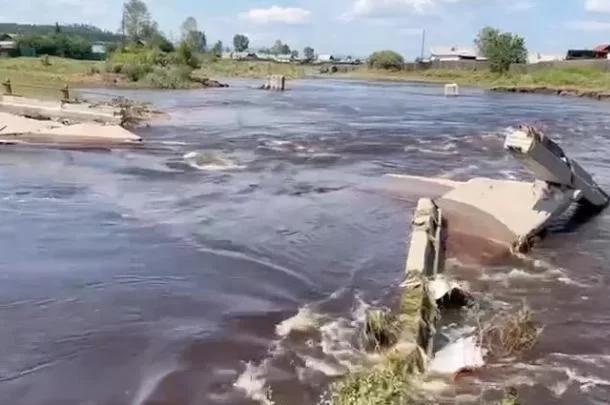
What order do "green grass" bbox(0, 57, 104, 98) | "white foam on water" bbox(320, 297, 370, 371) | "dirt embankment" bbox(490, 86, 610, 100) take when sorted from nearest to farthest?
"white foam on water" bbox(320, 297, 370, 371) < "green grass" bbox(0, 57, 104, 98) < "dirt embankment" bbox(490, 86, 610, 100)

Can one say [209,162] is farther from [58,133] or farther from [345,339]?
[345,339]

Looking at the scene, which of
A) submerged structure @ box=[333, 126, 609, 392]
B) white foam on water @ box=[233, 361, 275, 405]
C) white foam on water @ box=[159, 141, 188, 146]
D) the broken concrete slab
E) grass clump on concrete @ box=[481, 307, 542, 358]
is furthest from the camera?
white foam on water @ box=[159, 141, 188, 146]

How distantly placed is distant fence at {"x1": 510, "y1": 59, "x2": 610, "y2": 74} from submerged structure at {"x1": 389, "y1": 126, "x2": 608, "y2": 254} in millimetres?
71676

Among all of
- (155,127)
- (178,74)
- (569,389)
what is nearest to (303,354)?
(569,389)

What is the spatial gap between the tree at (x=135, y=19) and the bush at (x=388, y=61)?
35402mm

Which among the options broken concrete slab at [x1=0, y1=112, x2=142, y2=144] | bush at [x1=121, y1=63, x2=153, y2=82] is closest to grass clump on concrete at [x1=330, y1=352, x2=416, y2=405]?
broken concrete slab at [x1=0, y1=112, x2=142, y2=144]

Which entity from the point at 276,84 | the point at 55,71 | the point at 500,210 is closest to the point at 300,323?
the point at 500,210

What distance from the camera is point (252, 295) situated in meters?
11.8

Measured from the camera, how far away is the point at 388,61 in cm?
11688

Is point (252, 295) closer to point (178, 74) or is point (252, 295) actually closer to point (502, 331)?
point (502, 331)

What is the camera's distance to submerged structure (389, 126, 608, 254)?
47.1ft

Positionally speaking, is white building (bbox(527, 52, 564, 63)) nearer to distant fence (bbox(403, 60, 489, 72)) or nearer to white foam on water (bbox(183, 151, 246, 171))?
distant fence (bbox(403, 60, 489, 72))

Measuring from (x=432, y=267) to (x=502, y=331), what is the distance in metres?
2.55

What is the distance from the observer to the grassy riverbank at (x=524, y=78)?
246 feet
